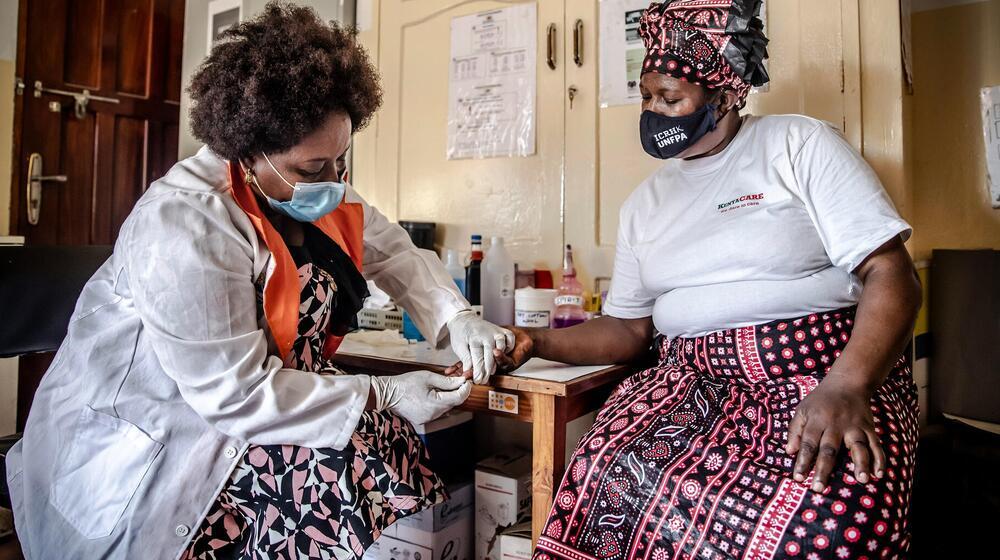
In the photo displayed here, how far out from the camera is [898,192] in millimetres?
1494

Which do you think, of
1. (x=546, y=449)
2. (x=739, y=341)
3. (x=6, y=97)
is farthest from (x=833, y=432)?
(x=6, y=97)

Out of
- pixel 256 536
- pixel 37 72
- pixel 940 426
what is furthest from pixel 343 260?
pixel 37 72

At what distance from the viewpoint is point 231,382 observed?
0.99 metres

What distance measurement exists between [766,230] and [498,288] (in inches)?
30.5

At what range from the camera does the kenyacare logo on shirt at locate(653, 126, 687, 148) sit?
129 cm

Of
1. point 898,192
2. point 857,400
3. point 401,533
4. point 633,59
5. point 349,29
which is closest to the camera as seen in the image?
point 857,400

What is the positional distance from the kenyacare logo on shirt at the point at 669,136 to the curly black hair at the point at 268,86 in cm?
60

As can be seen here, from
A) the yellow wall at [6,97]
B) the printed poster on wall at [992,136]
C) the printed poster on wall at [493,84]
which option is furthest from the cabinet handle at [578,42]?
the yellow wall at [6,97]

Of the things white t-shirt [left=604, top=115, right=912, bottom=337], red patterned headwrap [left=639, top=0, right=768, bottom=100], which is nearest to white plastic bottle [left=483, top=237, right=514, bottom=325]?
white t-shirt [left=604, top=115, right=912, bottom=337]

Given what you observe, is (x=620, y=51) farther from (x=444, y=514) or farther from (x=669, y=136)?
Result: (x=444, y=514)

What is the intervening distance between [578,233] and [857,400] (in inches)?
39.7

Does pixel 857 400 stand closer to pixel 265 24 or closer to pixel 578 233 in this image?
pixel 578 233

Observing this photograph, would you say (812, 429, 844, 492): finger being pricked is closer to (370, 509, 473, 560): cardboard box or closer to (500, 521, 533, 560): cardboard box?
(500, 521, 533, 560): cardboard box

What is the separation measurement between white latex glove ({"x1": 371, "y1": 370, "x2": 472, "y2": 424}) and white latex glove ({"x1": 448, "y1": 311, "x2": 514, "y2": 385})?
64mm
